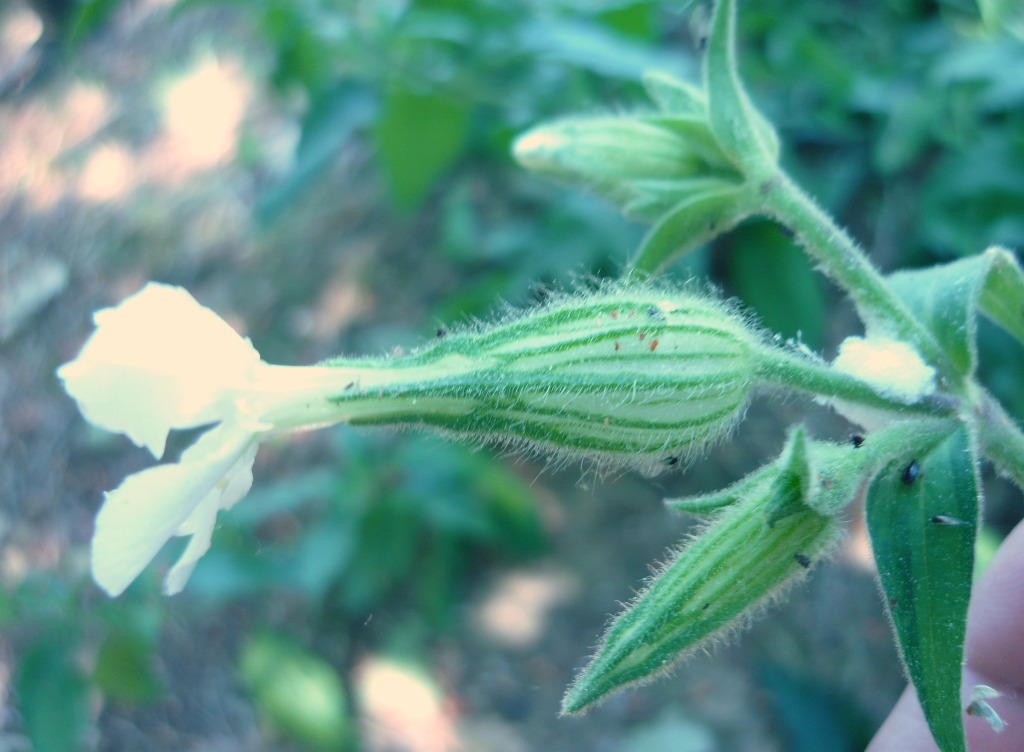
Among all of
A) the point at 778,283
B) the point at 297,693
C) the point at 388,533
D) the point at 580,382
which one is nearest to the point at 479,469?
the point at 388,533

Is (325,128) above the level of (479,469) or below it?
above

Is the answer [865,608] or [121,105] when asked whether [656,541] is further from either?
[121,105]

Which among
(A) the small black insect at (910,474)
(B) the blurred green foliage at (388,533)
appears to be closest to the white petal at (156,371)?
(A) the small black insect at (910,474)

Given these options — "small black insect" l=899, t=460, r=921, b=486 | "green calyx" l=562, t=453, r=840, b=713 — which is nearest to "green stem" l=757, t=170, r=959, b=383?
"small black insect" l=899, t=460, r=921, b=486

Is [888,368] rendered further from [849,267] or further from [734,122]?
[734,122]

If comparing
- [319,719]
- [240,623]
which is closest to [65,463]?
[240,623]

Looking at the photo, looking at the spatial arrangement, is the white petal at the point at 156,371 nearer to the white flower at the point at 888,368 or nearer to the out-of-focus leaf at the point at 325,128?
the white flower at the point at 888,368

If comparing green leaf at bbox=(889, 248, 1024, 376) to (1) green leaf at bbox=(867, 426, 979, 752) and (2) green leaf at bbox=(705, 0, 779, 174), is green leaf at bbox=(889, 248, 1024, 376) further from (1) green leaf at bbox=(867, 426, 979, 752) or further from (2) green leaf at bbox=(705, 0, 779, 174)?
(2) green leaf at bbox=(705, 0, 779, 174)
